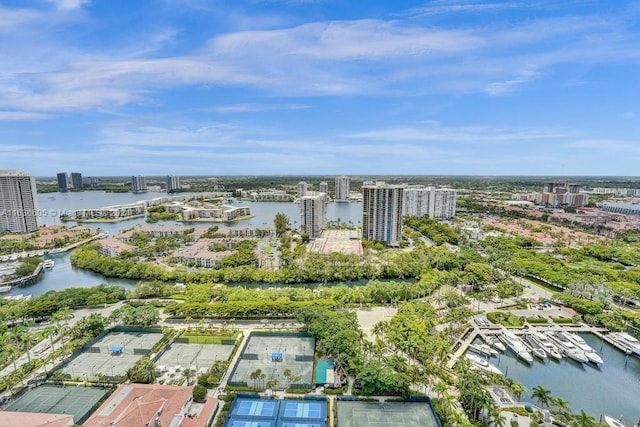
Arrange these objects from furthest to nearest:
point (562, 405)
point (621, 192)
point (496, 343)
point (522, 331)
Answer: point (621, 192) → point (522, 331) → point (496, 343) → point (562, 405)

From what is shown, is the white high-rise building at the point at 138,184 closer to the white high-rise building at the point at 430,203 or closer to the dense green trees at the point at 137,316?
the white high-rise building at the point at 430,203

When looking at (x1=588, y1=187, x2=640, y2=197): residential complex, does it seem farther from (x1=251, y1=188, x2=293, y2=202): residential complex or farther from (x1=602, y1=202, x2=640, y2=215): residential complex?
(x1=251, y1=188, x2=293, y2=202): residential complex

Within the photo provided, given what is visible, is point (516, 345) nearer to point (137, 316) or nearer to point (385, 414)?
point (385, 414)

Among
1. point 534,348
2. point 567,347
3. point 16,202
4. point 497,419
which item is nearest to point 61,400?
point 497,419

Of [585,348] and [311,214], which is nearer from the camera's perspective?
[585,348]

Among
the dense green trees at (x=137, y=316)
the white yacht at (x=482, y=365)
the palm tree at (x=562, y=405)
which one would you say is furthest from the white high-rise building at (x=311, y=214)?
the palm tree at (x=562, y=405)

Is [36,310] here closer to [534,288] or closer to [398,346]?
[398,346]

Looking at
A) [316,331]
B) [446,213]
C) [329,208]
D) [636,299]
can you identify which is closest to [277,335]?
[316,331]
